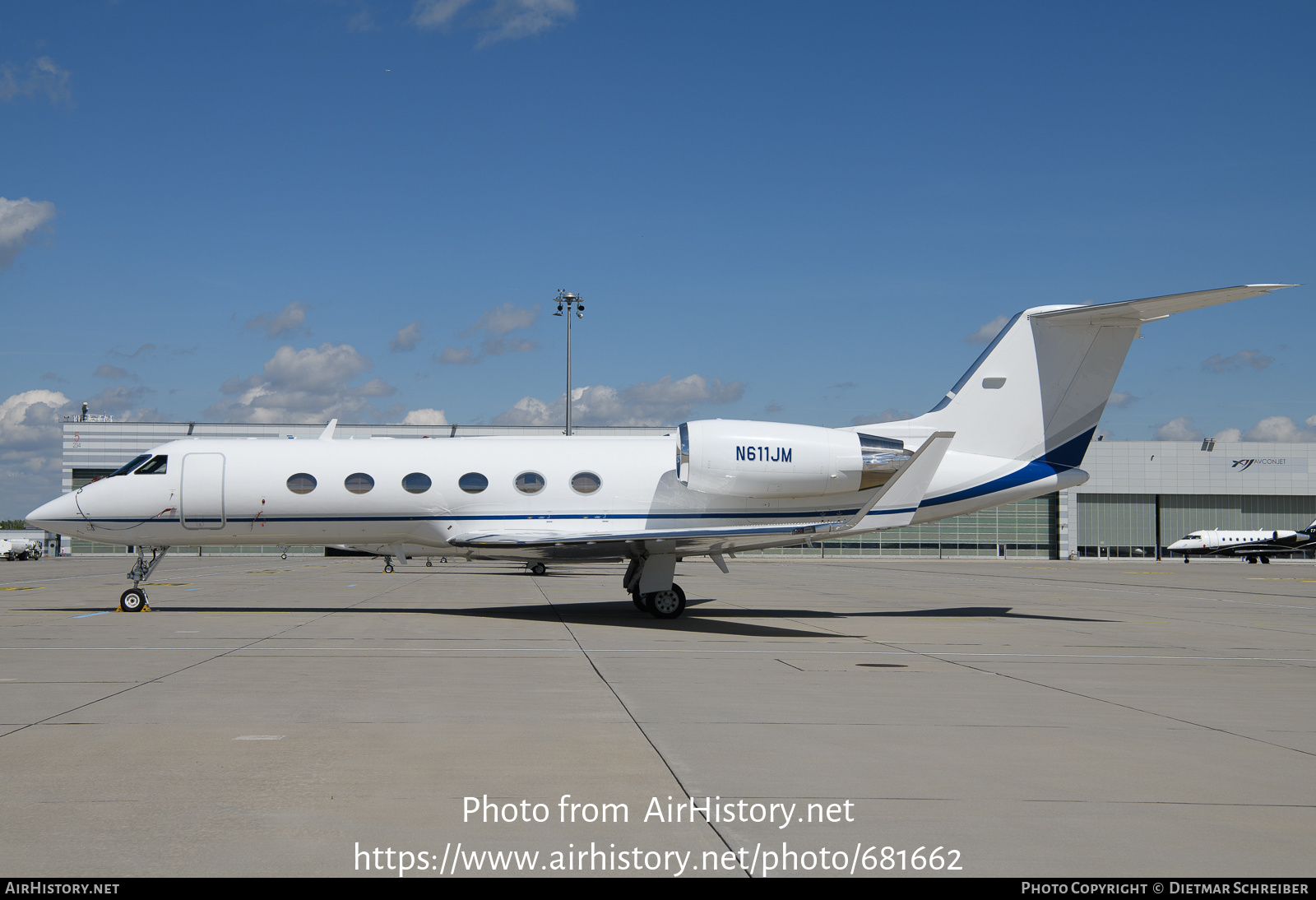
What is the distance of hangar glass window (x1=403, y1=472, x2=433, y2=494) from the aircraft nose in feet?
20.5

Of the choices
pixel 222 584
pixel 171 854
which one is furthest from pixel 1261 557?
pixel 171 854

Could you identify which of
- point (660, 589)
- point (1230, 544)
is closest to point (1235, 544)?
point (1230, 544)

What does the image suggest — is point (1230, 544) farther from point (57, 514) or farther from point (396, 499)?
point (57, 514)

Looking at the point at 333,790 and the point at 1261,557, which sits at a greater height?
the point at 333,790

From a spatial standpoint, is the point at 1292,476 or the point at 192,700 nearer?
the point at 192,700

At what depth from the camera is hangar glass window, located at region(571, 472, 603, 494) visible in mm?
18359

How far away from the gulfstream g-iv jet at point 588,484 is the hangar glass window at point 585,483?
3 cm

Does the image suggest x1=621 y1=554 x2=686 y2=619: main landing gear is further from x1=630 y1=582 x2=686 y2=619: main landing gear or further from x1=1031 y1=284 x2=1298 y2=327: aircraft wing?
x1=1031 y1=284 x2=1298 y2=327: aircraft wing

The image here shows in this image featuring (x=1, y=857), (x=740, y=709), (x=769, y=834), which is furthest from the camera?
(x=740, y=709)

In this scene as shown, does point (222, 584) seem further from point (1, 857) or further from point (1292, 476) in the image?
point (1292, 476)

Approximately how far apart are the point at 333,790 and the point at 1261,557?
296 ft

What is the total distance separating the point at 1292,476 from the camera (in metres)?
91.8

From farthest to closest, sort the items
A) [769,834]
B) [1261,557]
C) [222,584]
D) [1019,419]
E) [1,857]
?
[1261,557]
[222,584]
[1019,419]
[769,834]
[1,857]

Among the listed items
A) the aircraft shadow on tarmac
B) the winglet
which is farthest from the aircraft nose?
the winglet
